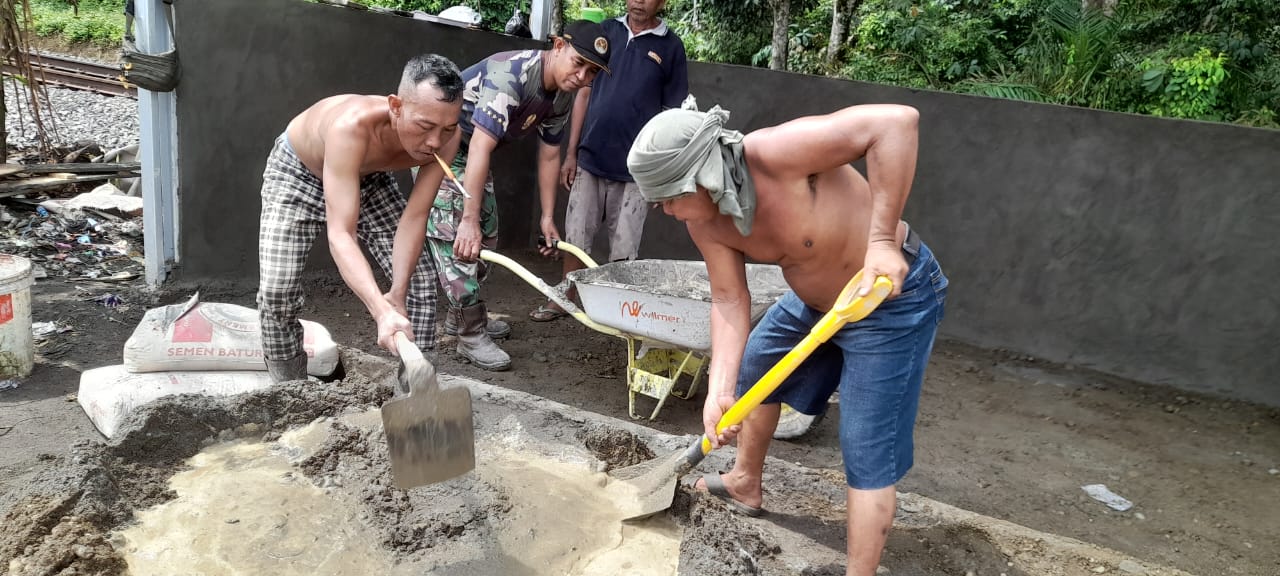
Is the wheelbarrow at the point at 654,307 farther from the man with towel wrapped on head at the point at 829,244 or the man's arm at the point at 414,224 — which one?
the man with towel wrapped on head at the point at 829,244

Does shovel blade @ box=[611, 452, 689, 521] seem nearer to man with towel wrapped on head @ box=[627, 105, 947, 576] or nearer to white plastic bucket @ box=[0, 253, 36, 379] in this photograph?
man with towel wrapped on head @ box=[627, 105, 947, 576]

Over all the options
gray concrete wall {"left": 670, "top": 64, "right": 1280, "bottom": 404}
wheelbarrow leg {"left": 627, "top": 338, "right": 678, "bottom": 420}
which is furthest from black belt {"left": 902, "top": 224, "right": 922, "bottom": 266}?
gray concrete wall {"left": 670, "top": 64, "right": 1280, "bottom": 404}

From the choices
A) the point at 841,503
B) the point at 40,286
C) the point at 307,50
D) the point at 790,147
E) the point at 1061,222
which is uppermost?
the point at 790,147

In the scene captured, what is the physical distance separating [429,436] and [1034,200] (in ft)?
13.4

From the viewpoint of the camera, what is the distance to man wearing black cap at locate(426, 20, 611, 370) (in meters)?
4.07

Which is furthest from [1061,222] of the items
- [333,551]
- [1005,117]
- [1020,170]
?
[333,551]

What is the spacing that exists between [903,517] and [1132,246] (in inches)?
114

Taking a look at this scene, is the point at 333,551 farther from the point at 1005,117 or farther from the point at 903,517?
the point at 1005,117

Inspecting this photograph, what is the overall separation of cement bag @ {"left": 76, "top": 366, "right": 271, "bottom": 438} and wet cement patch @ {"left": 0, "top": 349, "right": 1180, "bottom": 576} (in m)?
0.37

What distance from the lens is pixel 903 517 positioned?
116 inches

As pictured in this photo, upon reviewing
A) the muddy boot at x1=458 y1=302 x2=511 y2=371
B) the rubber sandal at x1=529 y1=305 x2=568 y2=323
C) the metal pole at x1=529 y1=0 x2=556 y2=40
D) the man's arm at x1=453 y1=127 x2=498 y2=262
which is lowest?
the rubber sandal at x1=529 y1=305 x2=568 y2=323

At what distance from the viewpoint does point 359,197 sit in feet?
10.0

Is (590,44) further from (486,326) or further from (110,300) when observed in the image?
(110,300)

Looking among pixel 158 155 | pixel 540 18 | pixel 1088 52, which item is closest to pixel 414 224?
pixel 158 155
